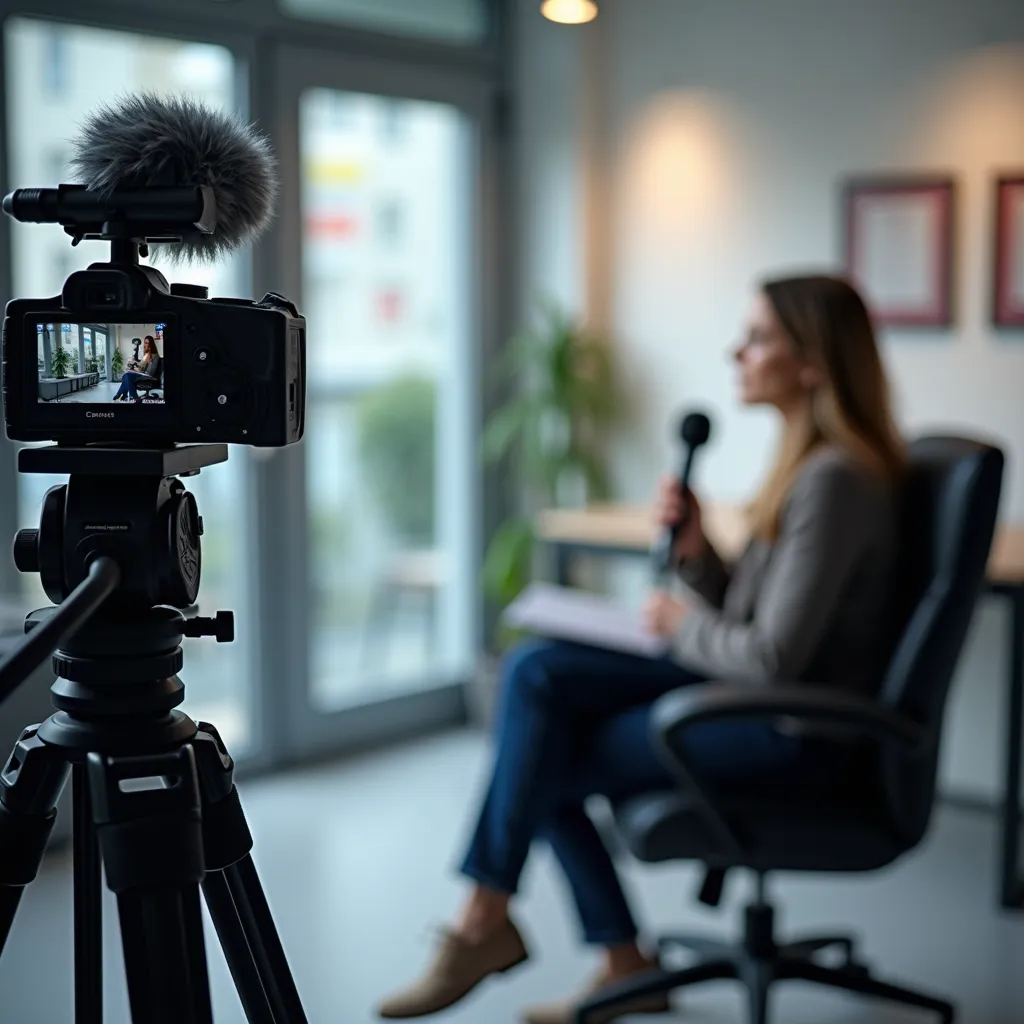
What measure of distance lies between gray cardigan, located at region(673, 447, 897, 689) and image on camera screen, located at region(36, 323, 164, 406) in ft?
4.42

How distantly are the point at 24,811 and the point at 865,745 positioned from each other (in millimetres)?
1457

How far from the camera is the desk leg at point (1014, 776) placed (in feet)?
9.96

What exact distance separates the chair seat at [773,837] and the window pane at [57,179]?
1.35m

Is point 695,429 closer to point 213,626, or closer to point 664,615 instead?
point 664,615

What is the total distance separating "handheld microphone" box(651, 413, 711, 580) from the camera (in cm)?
253

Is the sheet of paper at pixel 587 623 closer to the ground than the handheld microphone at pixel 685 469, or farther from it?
closer to the ground

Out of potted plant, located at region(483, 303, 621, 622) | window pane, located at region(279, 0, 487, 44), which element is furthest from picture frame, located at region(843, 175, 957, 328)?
window pane, located at region(279, 0, 487, 44)

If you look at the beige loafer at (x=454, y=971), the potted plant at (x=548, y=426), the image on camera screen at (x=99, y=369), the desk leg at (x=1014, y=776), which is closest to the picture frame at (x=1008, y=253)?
the desk leg at (x=1014, y=776)

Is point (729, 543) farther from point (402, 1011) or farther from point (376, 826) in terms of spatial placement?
point (402, 1011)

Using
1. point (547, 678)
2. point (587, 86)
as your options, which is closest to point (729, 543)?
point (547, 678)

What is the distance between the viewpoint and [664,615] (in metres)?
2.53

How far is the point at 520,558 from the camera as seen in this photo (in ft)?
14.1

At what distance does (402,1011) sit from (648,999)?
0.43m

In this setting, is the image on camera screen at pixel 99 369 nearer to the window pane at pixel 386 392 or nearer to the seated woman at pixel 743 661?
the seated woman at pixel 743 661
